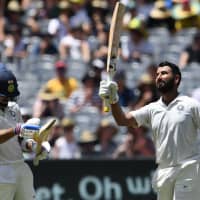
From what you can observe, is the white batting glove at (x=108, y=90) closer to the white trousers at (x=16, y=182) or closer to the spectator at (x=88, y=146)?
the white trousers at (x=16, y=182)

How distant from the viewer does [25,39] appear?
1390 centimetres

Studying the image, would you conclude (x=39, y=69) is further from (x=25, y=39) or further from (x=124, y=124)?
(x=124, y=124)

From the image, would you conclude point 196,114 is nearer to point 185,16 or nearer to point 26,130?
point 26,130

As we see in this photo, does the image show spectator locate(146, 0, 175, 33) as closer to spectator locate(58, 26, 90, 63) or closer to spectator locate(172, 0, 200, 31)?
spectator locate(172, 0, 200, 31)

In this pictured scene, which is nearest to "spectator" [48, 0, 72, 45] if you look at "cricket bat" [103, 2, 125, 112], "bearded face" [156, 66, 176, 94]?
"cricket bat" [103, 2, 125, 112]

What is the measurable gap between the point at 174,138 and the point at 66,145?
4.55 meters

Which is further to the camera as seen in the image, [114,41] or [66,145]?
[66,145]

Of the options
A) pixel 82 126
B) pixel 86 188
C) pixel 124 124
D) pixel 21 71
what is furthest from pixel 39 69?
pixel 124 124

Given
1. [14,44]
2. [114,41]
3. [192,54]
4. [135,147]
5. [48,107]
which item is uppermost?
[114,41]

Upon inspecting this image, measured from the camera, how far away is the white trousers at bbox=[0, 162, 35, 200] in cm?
713

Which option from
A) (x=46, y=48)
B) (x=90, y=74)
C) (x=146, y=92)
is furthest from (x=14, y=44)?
(x=146, y=92)

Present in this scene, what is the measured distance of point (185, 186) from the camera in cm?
729

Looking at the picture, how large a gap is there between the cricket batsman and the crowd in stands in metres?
4.34

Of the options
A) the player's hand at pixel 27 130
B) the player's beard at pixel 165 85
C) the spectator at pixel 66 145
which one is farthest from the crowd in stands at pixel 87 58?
the player's hand at pixel 27 130
